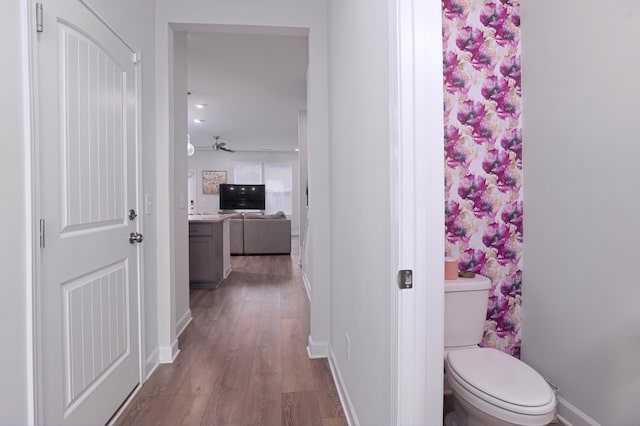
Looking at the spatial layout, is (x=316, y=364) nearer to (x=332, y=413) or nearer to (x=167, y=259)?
(x=332, y=413)

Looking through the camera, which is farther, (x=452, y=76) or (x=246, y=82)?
(x=246, y=82)

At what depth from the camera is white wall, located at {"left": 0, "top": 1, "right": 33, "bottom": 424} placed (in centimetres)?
110

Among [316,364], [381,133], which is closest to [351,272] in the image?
[381,133]

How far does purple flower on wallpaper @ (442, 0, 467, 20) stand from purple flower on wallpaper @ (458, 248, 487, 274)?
4.44ft

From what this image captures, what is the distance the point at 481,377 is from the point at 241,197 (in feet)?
30.0

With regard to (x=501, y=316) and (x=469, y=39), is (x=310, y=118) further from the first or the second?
(x=501, y=316)

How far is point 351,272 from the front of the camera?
1.68 meters

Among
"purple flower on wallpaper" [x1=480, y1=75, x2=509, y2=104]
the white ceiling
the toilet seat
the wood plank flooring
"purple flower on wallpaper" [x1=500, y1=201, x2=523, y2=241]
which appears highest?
the white ceiling

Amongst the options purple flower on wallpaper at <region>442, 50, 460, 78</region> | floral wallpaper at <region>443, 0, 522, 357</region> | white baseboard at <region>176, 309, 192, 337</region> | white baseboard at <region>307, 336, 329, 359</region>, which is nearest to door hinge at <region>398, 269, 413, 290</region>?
floral wallpaper at <region>443, 0, 522, 357</region>

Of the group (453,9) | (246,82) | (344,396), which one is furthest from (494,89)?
(246,82)

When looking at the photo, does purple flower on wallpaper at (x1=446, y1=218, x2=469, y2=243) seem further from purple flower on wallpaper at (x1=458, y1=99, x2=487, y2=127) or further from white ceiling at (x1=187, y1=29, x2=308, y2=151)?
white ceiling at (x1=187, y1=29, x2=308, y2=151)

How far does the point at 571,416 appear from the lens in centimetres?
163

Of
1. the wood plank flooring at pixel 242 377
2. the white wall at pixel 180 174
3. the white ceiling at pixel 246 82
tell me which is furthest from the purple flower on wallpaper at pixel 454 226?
the white wall at pixel 180 174

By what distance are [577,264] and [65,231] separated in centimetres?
235
